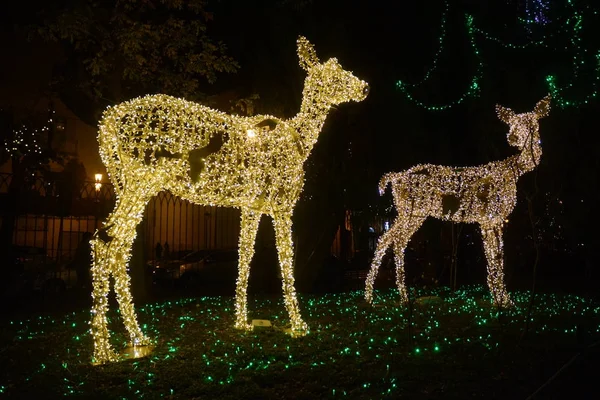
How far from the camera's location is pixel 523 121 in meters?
9.62

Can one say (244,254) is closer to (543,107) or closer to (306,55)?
(306,55)

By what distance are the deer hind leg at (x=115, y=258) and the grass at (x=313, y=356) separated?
1.15 ft

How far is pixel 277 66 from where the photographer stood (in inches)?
498

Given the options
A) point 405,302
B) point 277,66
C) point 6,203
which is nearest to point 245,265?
point 405,302

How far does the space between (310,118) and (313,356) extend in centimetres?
335

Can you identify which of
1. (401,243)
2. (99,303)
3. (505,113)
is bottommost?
(99,303)

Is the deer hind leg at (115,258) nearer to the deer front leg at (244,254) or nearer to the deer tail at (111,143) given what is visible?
the deer tail at (111,143)

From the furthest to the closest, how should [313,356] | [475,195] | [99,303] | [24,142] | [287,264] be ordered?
[24,142], [475,195], [287,264], [313,356], [99,303]

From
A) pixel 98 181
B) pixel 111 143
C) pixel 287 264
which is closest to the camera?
pixel 111 143

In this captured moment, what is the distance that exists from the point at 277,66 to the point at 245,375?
9016 millimetres

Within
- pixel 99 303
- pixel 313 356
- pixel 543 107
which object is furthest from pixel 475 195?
pixel 99 303

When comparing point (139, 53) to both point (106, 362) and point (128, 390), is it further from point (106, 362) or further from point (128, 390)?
point (128, 390)

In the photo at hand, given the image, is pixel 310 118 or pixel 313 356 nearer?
pixel 313 356

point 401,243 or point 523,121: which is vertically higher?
point 523,121
